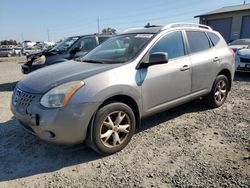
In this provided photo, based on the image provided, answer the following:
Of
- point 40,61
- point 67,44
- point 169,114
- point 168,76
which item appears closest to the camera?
point 168,76

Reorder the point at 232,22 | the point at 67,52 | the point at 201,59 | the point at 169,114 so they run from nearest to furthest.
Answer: the point at 201,59
the point at 169,114
the point at 67,52
the point at 232,22

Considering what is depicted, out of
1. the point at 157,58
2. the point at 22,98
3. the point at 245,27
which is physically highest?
the point at 245,27

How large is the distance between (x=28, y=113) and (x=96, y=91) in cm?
90

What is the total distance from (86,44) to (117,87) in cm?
536

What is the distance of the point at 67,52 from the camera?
8.09m

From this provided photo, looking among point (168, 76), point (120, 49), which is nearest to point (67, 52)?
point (120, 49)

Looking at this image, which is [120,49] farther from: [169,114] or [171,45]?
[169,114]

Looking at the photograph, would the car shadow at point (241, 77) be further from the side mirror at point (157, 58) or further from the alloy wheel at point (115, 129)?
the alloy wheel at point (115, 129)

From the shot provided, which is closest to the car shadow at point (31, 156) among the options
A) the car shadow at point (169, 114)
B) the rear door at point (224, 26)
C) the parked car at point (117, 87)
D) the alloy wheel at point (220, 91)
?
the car shadow at point (169, 114)

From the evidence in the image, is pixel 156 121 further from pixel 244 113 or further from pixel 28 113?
pixel 28 113

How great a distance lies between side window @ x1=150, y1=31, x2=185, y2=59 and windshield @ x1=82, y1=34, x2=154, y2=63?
7.8 inches

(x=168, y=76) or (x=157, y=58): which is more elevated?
(x=157, y=58)

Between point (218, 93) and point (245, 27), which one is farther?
point (245, 27)

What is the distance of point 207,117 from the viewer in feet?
16.1
